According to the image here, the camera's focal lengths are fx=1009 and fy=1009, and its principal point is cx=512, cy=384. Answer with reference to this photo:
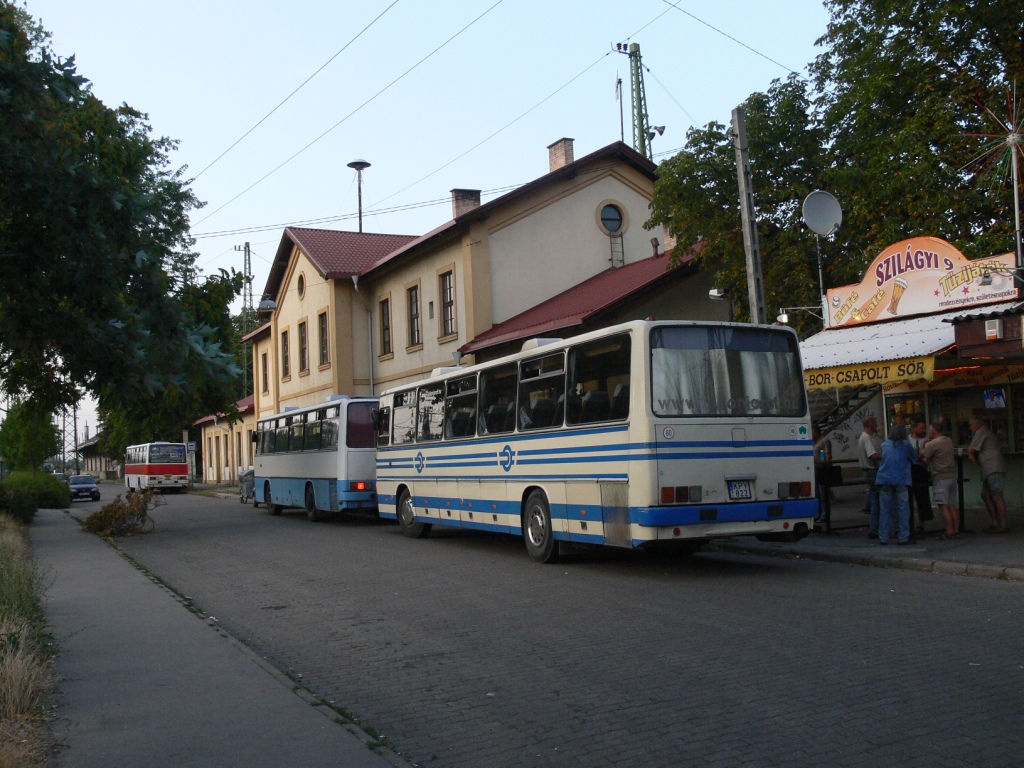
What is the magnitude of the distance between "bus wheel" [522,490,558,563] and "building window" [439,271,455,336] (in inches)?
677

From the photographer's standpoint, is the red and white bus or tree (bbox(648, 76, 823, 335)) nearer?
tree (bbox(648, 76, 823, 335))

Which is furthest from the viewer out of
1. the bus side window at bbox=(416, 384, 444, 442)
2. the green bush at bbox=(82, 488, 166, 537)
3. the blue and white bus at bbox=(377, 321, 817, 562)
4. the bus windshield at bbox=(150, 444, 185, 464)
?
the bus windshield at bbox=(150, 444, 185, 464)

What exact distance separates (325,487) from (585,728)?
19.1m

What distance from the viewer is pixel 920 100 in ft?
64.7

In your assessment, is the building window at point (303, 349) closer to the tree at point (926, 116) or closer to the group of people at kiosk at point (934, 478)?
the tree at point (926, 116)

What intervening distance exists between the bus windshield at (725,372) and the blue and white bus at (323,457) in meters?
11.1

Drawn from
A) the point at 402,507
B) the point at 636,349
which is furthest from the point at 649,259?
the point at 636,349

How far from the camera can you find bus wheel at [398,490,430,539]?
18.9 m

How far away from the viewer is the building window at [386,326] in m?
36.2

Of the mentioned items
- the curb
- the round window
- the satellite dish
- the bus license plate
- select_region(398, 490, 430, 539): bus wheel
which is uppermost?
the round window

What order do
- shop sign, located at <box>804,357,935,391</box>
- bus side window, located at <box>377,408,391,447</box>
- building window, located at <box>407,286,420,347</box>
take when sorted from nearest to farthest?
shop sign, located at <box>804,357,935,391</box>
bus side window, located at <box>377,408,391,447</box>
building window, located at <box>407,286,420,347</box>

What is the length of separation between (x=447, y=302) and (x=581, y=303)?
20.6ft

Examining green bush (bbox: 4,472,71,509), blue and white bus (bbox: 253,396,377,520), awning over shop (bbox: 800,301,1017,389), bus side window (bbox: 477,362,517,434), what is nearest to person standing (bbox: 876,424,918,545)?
awning over shop (bbox: 800,301,1017,389)

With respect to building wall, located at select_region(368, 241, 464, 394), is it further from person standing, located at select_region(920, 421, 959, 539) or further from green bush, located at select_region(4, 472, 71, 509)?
person standing, located at select_region(920, 421, 959, 539)
